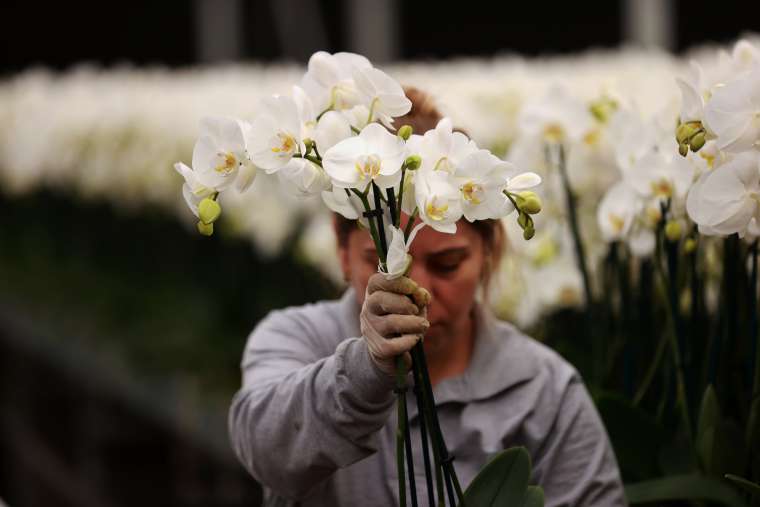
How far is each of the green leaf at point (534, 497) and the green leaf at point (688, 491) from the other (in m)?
0.39

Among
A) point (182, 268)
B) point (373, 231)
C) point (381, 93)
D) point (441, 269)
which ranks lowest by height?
Result: point (182, 268)

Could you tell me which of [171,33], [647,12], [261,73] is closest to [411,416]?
[261,73]

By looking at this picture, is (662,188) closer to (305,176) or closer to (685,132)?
(685,132)

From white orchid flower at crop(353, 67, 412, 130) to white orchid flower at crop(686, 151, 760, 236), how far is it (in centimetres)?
36

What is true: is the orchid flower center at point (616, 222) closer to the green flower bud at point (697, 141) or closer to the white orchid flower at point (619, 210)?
the white orchid flower at point (619, 210)

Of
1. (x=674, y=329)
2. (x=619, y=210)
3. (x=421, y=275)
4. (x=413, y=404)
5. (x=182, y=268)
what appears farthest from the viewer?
(x=182, y=268)

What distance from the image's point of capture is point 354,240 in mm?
1708

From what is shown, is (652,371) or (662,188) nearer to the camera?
(662,188)

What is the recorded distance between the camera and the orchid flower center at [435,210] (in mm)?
1291

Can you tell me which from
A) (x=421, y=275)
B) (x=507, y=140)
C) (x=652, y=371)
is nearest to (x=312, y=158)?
(x=421, y=275)

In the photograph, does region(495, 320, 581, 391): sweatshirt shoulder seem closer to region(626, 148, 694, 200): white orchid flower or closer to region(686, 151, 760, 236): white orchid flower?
region(626, 148, 694, 200): white orchid flower

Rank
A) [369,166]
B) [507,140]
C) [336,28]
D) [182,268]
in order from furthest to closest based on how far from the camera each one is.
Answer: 1. [336,28]
2. [182,268]
3. [507,140]
4. [369,166]

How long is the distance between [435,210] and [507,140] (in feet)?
7.71

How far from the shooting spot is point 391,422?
1.74 metres
